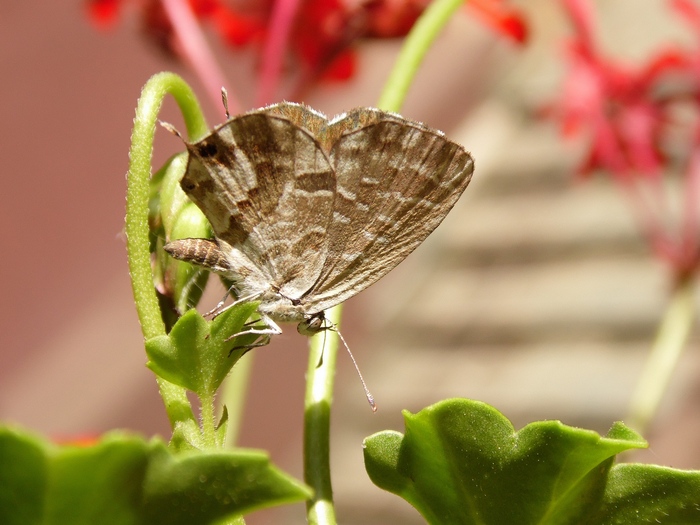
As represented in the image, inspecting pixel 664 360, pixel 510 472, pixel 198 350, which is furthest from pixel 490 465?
pixel 664 360

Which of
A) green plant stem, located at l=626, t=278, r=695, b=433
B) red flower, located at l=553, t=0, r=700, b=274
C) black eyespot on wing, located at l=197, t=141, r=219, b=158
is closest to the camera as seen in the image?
black eyespot on wing, located at l=197, t=141, r=219, b=158

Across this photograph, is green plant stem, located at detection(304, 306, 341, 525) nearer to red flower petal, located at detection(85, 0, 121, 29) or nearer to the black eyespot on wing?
the black eyespot on wing

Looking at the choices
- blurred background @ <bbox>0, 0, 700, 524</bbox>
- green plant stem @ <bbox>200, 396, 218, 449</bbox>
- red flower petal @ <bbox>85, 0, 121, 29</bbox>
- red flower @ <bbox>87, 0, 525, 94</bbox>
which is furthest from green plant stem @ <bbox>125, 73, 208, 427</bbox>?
blurred background @ <bbox>0, 0, 700, 524</bbox>

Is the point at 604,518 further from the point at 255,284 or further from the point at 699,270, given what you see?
the point at 699,270

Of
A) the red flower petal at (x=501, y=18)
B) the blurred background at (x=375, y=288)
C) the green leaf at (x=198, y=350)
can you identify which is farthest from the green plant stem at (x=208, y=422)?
the blurred background at (x=375, y=288)

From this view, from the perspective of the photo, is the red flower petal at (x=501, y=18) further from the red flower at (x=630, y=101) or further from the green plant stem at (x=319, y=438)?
the green plant stem at (x=319, y=438)

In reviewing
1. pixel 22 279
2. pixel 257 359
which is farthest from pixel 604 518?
pixel 22 279
